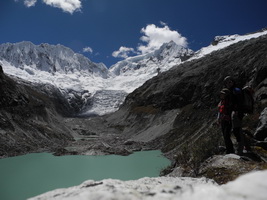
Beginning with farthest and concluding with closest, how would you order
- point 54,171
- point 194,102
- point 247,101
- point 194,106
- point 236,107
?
point 194,102 < point 194,106 < point 54,171 < point 236,107 < point 247,101

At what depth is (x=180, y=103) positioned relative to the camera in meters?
58.7

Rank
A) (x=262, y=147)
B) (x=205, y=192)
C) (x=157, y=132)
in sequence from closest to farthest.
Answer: (x=205, y=192)
(x=262, y=147)
(x=157, y=132)

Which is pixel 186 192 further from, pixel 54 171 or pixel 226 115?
pixel 54 171

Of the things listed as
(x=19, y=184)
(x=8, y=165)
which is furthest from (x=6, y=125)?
(x=19, y=184)

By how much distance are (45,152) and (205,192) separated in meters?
34.5

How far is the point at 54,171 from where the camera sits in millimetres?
22953

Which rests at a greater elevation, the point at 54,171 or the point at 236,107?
the point at 236,107

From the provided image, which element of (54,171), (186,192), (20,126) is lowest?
(186,192)

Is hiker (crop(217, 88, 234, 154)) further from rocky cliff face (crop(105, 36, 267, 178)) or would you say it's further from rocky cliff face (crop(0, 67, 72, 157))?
rocky cliff face (crop(0, 67, 72, 157))

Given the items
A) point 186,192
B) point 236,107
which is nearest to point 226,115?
point 236,107

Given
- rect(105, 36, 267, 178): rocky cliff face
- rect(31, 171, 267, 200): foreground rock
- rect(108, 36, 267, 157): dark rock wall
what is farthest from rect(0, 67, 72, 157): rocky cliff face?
rect(31, 171, 267, 200): foreground rock

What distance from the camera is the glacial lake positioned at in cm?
1656

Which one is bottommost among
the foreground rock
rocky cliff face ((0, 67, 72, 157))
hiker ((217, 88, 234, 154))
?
the foreground rock

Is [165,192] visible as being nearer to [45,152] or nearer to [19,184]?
[19,184]
